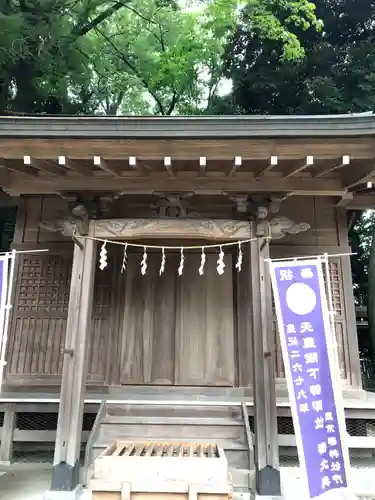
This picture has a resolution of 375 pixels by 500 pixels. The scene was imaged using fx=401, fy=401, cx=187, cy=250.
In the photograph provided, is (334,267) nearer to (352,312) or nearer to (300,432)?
(352,312)

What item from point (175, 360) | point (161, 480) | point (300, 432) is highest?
point (175, 360)

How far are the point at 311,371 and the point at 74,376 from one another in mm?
2673

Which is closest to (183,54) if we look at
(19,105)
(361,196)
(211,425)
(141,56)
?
(141,56)

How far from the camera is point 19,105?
441 inches

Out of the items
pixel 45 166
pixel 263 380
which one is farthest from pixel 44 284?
pixel 263 380

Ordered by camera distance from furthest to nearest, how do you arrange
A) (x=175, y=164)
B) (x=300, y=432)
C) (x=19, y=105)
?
(x=19, y=105), (x=175, y=164), (x=300, y=432)

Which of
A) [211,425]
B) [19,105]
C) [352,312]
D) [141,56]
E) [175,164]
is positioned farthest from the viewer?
[141,56]

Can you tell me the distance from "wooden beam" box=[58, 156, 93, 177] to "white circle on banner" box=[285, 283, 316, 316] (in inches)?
113

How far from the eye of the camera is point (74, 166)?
4.91 m

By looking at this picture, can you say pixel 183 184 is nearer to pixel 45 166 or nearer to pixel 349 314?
pixel 45 166

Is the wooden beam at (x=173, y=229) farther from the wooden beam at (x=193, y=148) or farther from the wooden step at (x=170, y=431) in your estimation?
the wooden step at (x=170, y=431)

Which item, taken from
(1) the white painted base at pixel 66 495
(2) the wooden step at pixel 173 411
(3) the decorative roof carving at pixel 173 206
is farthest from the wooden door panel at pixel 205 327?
(1) the white painted base at pixel 66 495

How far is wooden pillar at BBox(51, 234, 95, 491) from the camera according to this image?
4.48 metres

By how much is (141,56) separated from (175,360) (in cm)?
1148
